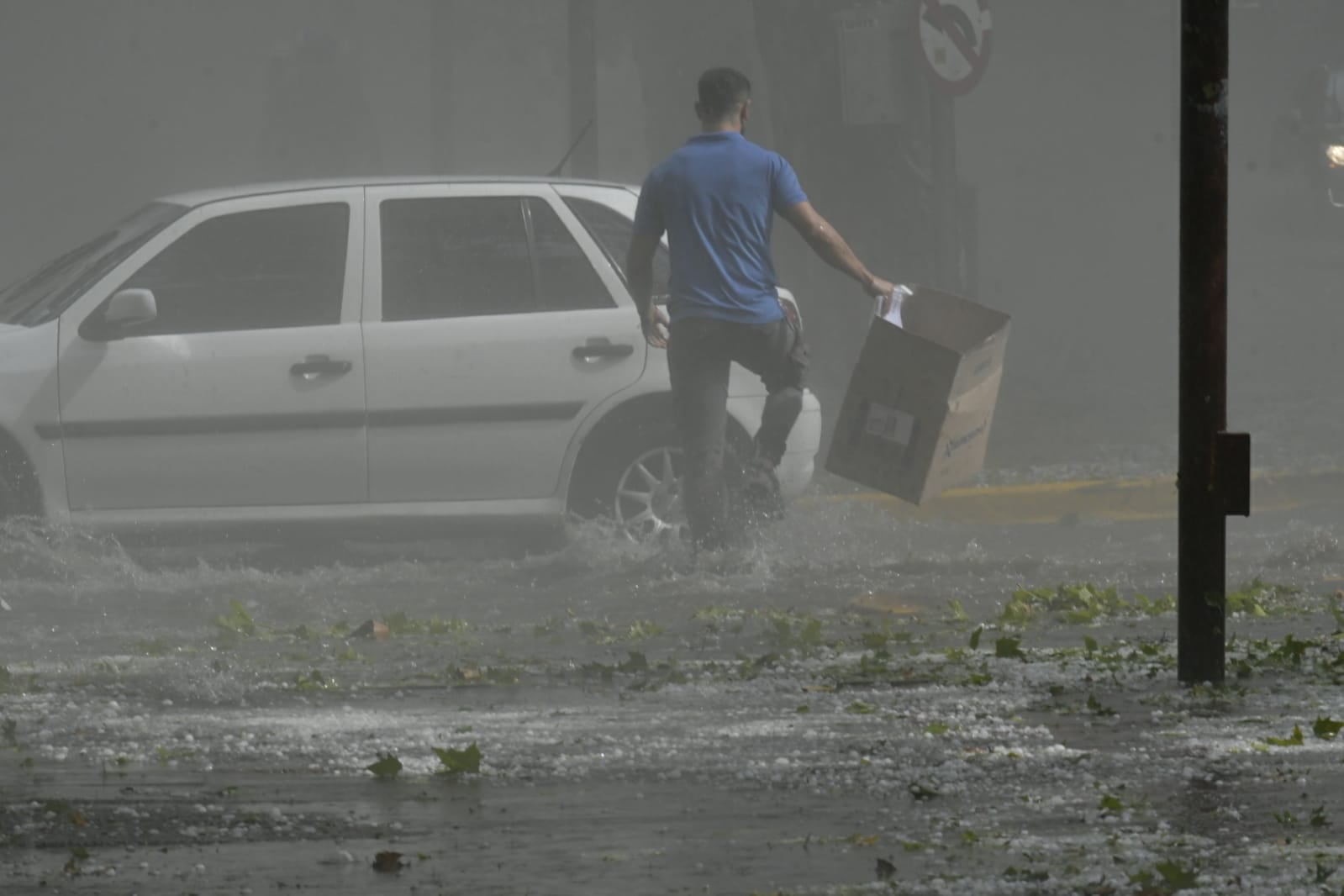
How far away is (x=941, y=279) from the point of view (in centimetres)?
1388

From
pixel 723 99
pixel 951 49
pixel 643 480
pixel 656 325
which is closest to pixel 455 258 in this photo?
pixel 656 325

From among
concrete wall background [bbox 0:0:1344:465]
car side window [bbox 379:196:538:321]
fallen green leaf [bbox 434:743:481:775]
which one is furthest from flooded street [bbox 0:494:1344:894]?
concrete wall background [bbox 0:0:1344:465]

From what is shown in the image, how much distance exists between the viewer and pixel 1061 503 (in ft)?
36.2

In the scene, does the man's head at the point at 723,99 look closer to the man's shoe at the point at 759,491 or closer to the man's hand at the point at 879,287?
the man's hand at the point at 879,287

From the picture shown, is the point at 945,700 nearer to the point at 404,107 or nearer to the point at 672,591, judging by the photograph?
the point at 672,591

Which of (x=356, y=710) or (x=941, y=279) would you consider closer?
(x=356, y=710)

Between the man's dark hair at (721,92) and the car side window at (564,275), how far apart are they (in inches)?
33.0

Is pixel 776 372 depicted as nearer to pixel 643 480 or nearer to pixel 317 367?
pixel 643 480

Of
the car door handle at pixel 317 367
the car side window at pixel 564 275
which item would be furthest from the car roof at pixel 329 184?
the car door handle at pixel 317 367

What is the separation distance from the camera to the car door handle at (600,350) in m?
9.21

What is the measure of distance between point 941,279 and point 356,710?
26.3 ft

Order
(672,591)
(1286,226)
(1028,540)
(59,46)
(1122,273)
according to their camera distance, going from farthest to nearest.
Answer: (59,46) < (1286,226) < (1122,273) < (1028,540) < (672,591)

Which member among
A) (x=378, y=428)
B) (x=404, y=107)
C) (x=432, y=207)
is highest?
(x=404, y=107)

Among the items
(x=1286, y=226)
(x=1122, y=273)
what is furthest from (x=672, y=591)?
(x=1286, y=226)
